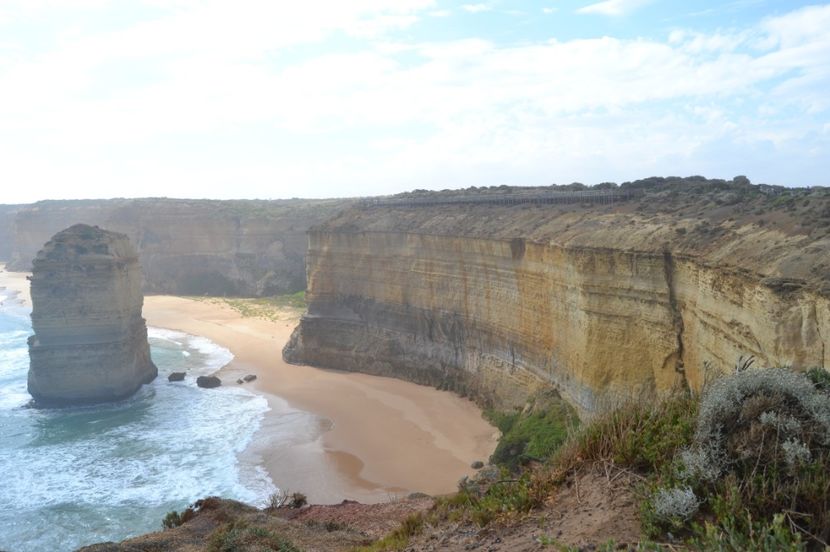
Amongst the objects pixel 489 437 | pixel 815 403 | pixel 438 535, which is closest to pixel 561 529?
pixel 438 535

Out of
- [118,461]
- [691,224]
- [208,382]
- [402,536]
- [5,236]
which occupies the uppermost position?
[691,224]

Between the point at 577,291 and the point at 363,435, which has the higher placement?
the point at 577,291

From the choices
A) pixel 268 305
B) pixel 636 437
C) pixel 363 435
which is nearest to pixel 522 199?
pixel 363 435

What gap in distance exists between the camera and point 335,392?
30.6 m

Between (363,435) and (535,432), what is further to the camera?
(363,435)

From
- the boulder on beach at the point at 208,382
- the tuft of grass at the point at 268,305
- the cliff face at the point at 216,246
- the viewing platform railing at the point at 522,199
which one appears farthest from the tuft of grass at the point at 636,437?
the cliff face at the point at 216,246

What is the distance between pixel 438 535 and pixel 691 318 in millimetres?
9525

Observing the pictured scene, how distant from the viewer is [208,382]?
32.9 metres

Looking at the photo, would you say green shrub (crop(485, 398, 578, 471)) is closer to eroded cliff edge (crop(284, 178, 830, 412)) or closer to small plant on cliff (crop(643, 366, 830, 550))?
eroded cliff edge (crop(284, 178, 830, 412))

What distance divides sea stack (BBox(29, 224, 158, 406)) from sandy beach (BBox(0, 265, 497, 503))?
20.2 feet

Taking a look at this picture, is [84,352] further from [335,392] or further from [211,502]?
[211,502]

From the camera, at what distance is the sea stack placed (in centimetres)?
2888

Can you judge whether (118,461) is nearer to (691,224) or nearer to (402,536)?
(402,536)

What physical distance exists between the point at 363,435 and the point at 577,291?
10488mm
